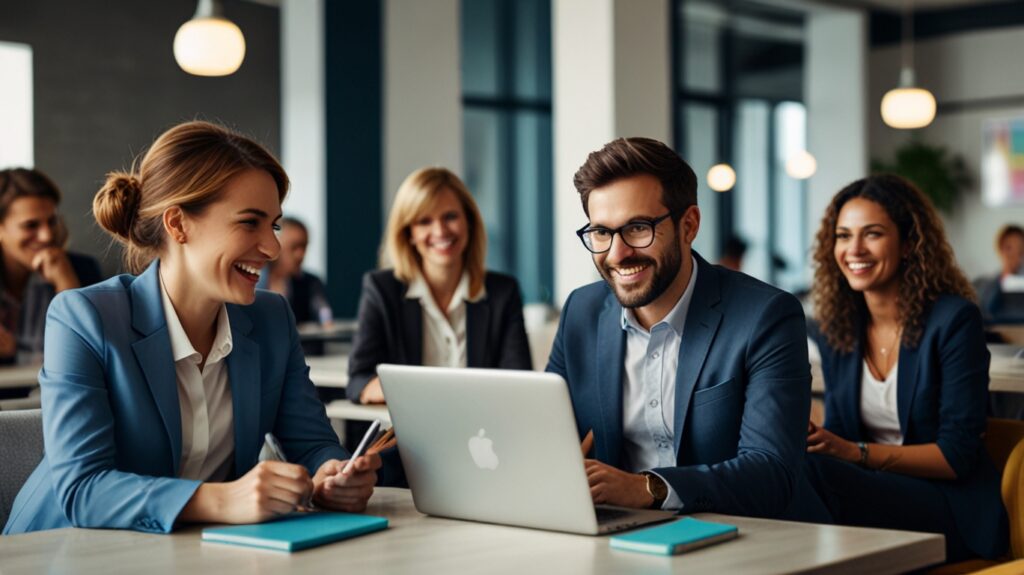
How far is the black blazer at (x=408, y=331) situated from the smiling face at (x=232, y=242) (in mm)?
1698

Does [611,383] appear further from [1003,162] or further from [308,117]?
[1003,162]

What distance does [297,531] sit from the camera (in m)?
1.73

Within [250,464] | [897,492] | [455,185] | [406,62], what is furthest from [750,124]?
[250,464]

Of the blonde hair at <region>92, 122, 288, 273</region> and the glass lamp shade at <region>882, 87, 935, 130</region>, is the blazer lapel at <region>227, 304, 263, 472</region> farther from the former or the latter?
the glass lamp shade at <region>882, 87, 935, 130</region>

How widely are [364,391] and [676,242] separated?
5.45 feet

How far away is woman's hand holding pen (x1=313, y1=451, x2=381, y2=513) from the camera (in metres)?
1.95

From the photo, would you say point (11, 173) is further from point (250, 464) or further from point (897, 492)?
point (897, 492)

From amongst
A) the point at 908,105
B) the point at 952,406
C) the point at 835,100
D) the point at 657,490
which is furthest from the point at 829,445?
the point at 835,100

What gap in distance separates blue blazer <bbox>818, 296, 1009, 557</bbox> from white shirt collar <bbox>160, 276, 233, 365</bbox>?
67.6 inches

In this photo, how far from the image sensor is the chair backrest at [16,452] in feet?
7.14

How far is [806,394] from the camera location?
224 cm

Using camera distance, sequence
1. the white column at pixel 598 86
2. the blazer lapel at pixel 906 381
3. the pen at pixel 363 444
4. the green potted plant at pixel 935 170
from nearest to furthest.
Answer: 1. the pen at pixel 363 444
2. the blazer lapel at pixel 906 381
3. the white column at pixel 598 86
4. the green potted plant at pixel 935 170

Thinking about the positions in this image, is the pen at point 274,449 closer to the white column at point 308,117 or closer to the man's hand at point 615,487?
the man's hand at point 615,487

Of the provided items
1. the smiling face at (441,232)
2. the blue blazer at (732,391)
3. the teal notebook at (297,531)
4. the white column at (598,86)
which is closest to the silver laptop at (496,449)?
the teal notebook at (297,531)
